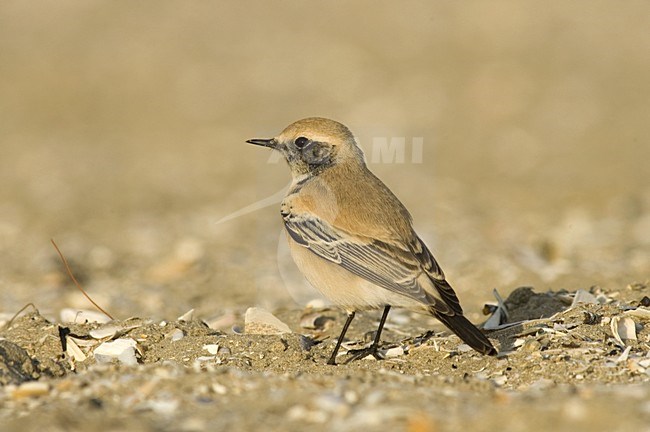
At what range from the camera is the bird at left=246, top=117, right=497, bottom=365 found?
241 inches

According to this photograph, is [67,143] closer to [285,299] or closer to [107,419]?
[285,299]

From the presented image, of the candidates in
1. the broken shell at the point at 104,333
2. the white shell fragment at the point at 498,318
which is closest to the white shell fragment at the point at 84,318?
the broken shell at the point at 104,333

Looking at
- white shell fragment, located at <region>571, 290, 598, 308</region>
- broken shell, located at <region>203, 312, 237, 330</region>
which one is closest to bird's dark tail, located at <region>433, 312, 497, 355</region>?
white shell fragment, located at <region>571, 290, 598, 308</region>

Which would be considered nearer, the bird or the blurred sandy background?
the bird

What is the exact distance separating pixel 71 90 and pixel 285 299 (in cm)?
1193

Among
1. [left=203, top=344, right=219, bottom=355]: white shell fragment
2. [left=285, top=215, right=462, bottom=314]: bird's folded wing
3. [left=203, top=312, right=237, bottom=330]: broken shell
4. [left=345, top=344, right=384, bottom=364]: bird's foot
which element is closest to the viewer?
[left=285, top=215, right=462, bottom=314]: bird's folded wing

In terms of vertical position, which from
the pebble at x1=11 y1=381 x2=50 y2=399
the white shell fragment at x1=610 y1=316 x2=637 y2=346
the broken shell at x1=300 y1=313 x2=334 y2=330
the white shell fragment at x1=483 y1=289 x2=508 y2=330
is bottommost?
the pebble at x1=11 y1=381 x2=50 y2=399

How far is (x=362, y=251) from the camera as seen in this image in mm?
6371

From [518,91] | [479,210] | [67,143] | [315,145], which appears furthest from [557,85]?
[315,145]

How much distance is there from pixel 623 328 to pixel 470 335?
117cm

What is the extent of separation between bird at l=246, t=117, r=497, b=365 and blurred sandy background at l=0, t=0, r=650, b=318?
2.34 metres

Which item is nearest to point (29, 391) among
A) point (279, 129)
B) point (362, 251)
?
point (362, 251)

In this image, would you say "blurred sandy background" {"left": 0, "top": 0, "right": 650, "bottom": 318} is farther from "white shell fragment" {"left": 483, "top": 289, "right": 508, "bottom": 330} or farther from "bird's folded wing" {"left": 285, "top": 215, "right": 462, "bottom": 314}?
"bird's folded wing" {"left": 285, "top": 215, "right": 462, "bottom": 314}

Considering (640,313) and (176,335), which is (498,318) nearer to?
(640,313)
